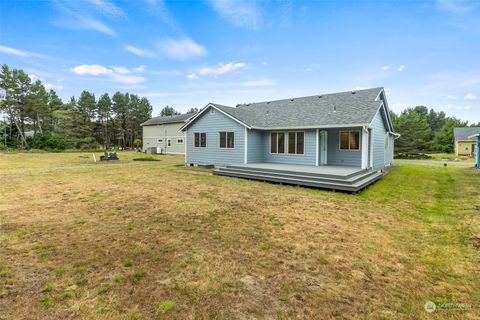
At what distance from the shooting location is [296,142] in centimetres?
1324

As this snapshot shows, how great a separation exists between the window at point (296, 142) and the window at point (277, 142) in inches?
18.8

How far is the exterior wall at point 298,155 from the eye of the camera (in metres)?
12.5

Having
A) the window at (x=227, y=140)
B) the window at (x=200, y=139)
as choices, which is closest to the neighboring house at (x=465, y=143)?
the window at (x=227, y=140)

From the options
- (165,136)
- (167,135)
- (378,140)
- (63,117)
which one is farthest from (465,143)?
(63,117)

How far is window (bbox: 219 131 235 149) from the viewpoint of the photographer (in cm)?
1414

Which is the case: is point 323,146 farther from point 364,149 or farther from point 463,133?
point 463,133

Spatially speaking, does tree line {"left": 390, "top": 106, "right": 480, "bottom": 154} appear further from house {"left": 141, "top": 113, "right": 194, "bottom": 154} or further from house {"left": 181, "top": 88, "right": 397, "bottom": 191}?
house {"left": 141, "top": 113, "right": 194, "bottom": 154}

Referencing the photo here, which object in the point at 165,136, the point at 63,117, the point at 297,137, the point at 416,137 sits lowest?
the point at 297,137

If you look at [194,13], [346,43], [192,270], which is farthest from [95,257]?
[346,43]

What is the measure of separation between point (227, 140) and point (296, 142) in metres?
4.27

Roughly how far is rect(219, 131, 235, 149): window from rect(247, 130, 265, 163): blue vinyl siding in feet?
3.70

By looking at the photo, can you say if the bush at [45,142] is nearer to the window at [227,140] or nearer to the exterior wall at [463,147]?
the window at [227,140]

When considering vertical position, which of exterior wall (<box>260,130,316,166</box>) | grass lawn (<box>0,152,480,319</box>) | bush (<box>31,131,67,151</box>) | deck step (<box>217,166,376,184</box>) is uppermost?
bush (<box>31,131,67,151</box>)

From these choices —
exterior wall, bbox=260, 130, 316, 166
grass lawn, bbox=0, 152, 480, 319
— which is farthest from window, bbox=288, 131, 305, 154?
grass lawn, bbox=0, 152, 480, 319
